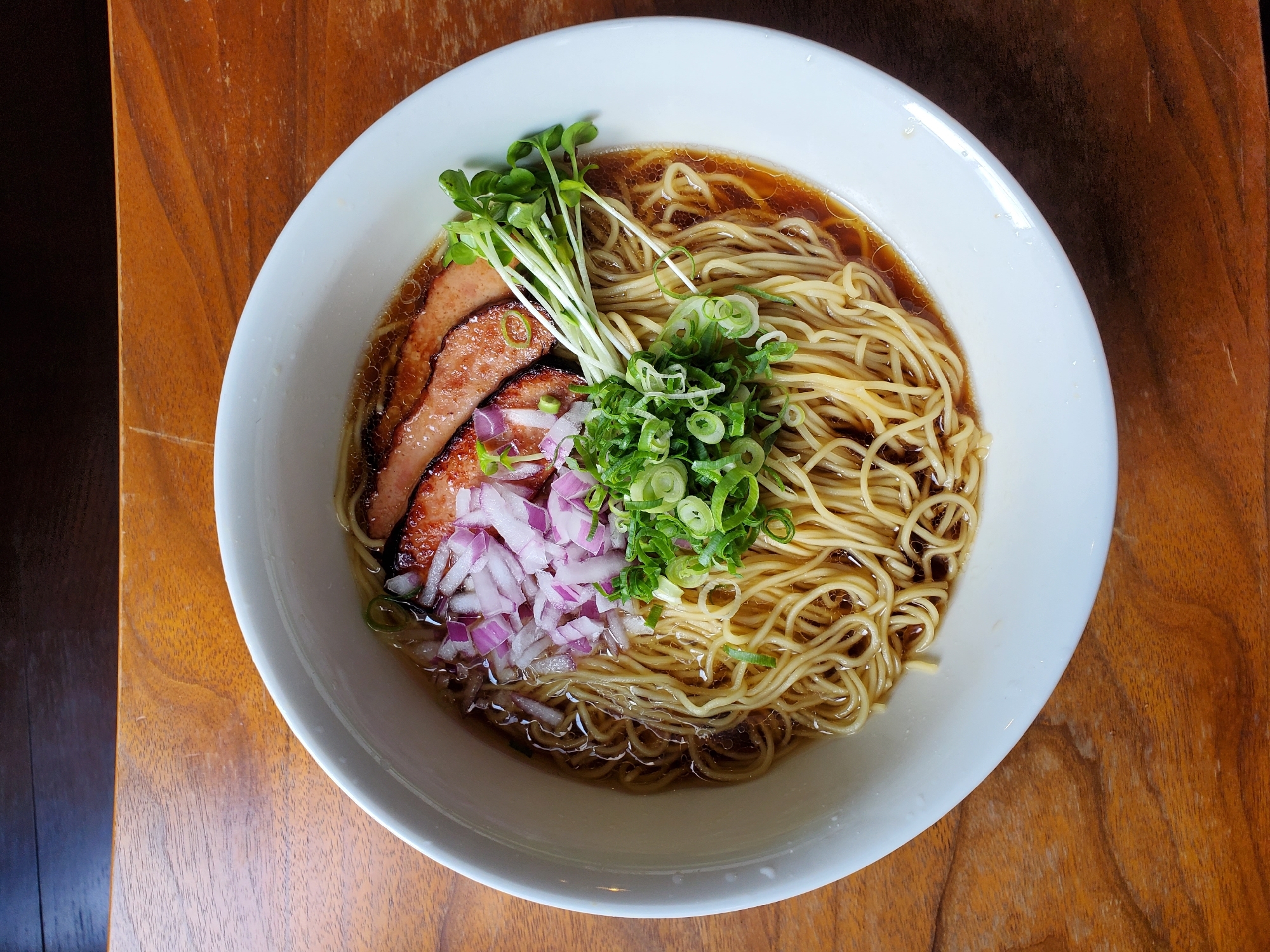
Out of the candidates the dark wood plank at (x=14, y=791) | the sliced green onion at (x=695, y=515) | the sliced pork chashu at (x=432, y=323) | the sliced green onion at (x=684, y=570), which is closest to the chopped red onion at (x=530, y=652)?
the sliced green onion at (x=684, y=570)

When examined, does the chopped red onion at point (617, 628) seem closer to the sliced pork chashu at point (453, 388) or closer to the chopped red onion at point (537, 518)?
the chopped red onion at point (537, 518)

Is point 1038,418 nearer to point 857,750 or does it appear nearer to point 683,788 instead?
point 857,750

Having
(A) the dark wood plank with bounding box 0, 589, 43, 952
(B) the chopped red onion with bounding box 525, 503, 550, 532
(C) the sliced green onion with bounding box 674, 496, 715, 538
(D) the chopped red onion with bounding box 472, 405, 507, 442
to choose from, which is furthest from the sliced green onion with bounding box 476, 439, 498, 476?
(A) the dark wood plank with bounding box 0, 589, 43, 952

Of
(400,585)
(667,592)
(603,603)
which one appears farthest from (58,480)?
(667,592)

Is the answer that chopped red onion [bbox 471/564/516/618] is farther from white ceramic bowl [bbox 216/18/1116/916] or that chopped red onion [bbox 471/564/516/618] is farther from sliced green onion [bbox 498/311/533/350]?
sliced green onion [bbox 498/311/533/350]

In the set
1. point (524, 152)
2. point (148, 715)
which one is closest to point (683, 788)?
point (148, 715)

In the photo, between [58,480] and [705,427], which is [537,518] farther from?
[58,480]
